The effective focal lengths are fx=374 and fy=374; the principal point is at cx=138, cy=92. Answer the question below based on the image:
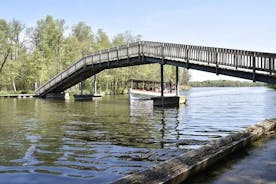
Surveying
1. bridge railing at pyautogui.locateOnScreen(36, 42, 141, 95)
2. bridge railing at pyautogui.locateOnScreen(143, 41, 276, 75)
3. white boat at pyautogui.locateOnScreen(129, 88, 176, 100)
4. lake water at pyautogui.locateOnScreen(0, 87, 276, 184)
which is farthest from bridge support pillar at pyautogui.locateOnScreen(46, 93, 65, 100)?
lake water at pyautogui.locateOnScreen(0, 87, 276, 184)

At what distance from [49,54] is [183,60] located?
180 feet

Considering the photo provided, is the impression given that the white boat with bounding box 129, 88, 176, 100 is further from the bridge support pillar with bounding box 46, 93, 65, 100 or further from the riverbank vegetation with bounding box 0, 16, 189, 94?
the riverbank vegetation with bounding box 0, 16, 189, 94

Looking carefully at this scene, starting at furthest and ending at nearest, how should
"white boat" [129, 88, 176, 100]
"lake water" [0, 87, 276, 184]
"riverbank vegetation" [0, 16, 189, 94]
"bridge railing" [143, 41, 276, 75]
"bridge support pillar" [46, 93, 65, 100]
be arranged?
"riverbank vegetation" [0, 16, 189, 94] → "bridge support pillar" [46, 93, 65, 100] → "white boat" [129, 88, 176, 100] → "bridge railing" [143, 41, 276, 75] → "lake water" [0, 87, 276, 184]

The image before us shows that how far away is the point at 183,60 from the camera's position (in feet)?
97.6

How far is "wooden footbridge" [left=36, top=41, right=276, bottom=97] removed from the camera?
74.8 ft

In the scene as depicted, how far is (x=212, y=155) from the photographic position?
768 cm

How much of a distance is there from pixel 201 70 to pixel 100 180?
21.2 metres

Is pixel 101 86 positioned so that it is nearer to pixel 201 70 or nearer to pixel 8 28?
pixel 8 28

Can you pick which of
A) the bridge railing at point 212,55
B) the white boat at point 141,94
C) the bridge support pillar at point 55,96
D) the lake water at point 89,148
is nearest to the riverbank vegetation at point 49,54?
the bridge support pillar at point 55,96

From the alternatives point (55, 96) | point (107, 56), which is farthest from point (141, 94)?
point (55, 96)

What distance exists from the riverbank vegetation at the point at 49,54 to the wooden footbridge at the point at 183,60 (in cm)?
2345

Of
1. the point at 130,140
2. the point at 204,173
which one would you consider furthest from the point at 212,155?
the point at 130,140

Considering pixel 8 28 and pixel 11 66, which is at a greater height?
pixel 8 28

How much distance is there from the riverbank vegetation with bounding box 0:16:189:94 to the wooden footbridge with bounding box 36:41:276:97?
2345 cm
